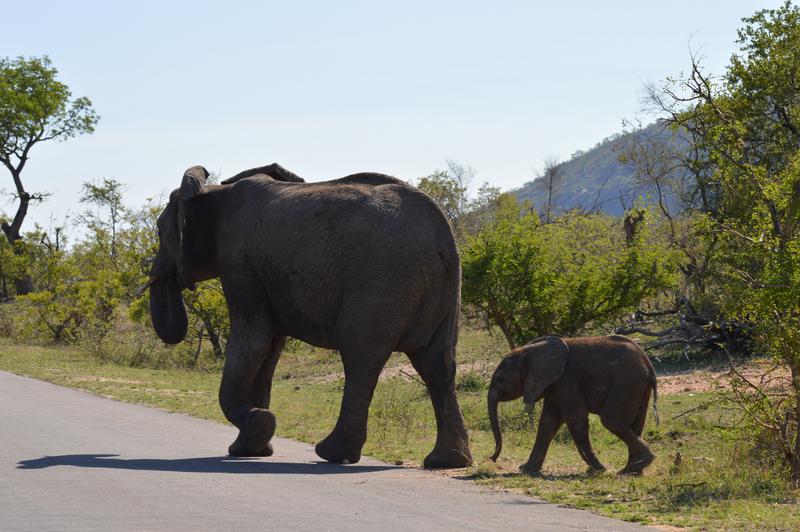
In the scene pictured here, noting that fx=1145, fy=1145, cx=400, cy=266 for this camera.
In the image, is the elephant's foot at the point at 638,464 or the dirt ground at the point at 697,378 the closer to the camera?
the elephant's foot at the point at 638,464

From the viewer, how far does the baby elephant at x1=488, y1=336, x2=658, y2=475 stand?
11969 mm

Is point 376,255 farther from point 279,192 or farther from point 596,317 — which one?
point 596,317

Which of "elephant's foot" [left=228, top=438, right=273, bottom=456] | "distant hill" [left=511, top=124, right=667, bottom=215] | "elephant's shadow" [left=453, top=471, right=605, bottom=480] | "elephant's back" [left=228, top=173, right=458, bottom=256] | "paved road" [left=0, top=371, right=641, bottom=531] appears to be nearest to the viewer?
"paved road" [left=0, top=371, right=641, bottom=531]

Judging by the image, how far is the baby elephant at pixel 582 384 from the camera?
12.0 m

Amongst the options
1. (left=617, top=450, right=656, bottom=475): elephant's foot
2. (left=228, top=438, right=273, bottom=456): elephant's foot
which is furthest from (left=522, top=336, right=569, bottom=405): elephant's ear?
(left=228, top=438, right=273, bottom=456): elephant's foot

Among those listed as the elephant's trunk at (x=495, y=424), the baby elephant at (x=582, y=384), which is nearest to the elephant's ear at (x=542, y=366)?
the baby elephant at (x=582, y=384)

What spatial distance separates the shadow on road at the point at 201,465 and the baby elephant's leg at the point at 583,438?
6.35ft

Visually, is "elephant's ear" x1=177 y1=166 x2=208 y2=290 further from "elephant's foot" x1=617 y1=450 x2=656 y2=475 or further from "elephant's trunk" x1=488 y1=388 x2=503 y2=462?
"elephant's foot" x1=617 y1=450 x2=656 y2=475

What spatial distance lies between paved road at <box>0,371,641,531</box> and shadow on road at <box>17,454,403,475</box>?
0.01 meters

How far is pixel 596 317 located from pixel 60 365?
14.3 metres

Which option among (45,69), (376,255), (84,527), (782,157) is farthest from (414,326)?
(45,69)

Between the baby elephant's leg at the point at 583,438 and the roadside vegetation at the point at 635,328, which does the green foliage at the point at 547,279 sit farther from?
the baby elephant's leg at the point at 583,438

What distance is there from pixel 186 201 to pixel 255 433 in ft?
9.21

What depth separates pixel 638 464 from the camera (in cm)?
1175
